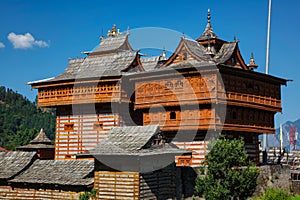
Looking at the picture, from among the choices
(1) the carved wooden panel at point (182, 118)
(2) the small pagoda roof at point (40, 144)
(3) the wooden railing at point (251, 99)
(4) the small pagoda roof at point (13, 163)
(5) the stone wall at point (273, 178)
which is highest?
(3) the wooden railing at point (251, 99)

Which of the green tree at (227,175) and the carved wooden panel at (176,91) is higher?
the carved wooden panel at (176,91)

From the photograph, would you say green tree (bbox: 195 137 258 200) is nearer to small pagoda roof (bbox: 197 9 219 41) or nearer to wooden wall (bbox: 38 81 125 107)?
wooden wall (bbox: 38 81 125 107)

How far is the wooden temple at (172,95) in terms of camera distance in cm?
3000

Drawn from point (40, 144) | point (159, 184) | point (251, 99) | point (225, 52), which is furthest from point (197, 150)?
point (40, 144)

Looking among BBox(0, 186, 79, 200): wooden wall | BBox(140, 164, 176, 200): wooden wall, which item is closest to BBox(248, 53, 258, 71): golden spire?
BBox(140, 164, 176, 200): wooden wall

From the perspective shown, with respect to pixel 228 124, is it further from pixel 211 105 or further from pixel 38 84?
pixel 38 84

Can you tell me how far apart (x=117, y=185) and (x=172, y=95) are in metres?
8.66

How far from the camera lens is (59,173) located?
2852cm

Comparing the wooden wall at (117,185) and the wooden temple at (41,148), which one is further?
the wooden temple at (41,148)

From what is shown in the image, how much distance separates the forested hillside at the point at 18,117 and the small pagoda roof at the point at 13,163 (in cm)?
8253

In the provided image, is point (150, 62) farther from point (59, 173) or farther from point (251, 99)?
point (59, 173)

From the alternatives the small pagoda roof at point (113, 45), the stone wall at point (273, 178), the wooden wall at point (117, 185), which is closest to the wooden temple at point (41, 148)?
the small pagoda roof at point (113, 45)

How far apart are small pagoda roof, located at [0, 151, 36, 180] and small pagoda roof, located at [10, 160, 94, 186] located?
14.7 inches

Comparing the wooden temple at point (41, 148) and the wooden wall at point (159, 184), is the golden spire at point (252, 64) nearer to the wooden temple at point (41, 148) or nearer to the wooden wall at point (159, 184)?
the wooden wall at point (159, 184)
